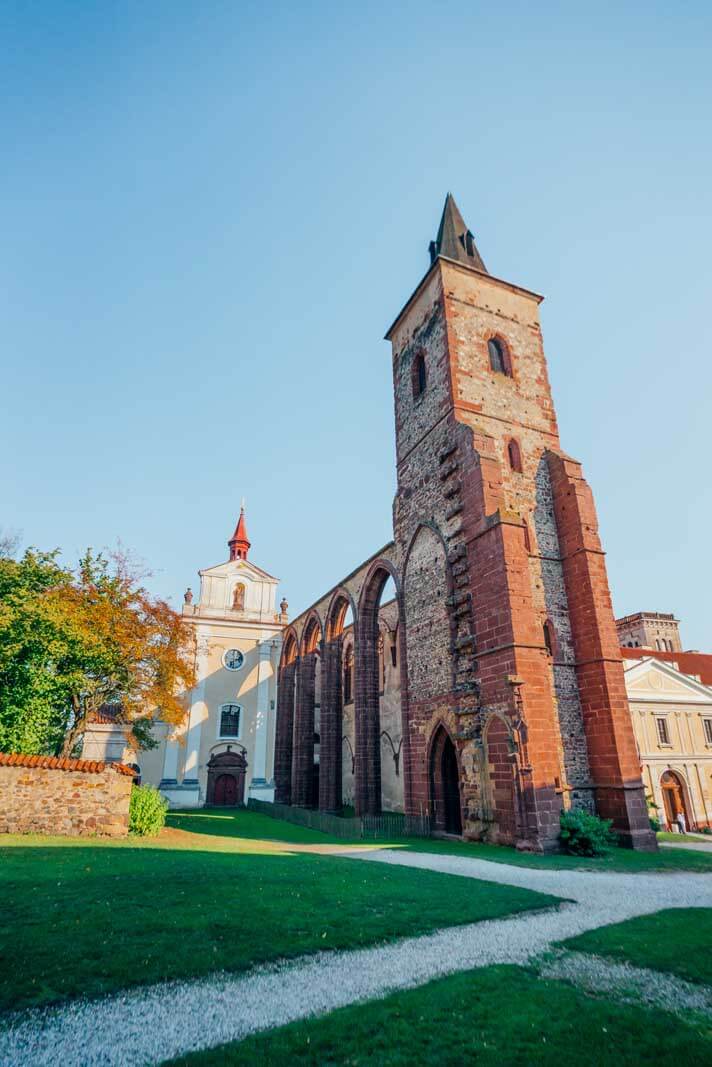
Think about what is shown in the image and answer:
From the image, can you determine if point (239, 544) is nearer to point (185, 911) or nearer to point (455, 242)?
point (455, 242)

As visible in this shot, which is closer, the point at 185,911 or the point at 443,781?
the point at 185,911

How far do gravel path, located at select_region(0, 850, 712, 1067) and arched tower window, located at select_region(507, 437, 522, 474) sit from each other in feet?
43.4

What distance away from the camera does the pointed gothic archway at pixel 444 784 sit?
52.7ft

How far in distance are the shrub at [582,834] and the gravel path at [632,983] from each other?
26.9 ft

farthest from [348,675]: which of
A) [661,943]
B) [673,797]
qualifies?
[661,943]

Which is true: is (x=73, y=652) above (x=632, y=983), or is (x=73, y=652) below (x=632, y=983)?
above

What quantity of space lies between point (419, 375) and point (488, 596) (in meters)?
10.6

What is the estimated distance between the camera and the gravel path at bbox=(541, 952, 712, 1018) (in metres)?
3.92

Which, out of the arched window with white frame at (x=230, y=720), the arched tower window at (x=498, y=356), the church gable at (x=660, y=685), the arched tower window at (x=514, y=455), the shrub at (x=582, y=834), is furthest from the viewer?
the arched window with white frame at (x=230, y=720)

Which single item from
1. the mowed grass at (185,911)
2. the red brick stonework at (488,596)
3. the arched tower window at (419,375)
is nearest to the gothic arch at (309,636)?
the red brick stonework at (488,596)

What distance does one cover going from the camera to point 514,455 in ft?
59.6

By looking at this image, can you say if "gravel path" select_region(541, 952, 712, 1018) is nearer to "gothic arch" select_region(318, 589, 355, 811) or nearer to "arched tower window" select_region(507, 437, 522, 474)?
"arched tower window" select_region(507, 437, 522, 474)

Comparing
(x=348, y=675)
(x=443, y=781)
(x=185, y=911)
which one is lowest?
(x=185, y=911)

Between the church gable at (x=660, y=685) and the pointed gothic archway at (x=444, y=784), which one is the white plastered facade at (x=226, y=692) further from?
the church gable at (x=660, y=685)
